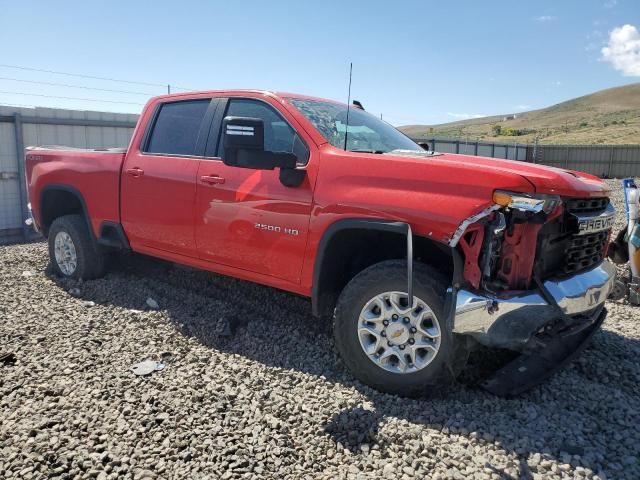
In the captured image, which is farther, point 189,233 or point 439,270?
point 189,233

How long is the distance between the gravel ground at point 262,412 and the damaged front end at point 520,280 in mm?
399

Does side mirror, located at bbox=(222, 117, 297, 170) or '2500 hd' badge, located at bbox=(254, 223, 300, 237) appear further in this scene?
'2500 hd' badge, located at bbox=(254, 223, 300, 237)

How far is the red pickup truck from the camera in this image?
302 centimetres

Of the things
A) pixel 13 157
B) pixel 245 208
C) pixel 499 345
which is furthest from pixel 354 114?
→ pixel 13 157

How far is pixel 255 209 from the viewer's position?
389 centimetres

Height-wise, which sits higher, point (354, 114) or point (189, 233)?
point (354, 114)

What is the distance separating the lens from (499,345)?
3033 mm

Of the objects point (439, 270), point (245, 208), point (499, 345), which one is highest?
point (245, 208)

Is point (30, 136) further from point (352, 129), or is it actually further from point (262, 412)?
point (262, 412)

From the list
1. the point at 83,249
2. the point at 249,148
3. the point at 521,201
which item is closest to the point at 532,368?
the point at 521,201

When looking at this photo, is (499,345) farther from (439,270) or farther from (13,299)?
(13,299)

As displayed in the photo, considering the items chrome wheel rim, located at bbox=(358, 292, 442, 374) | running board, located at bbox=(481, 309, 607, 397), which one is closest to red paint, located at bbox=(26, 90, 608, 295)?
chrome wheel rim, located at bbox=(358, 292, 442, 374)

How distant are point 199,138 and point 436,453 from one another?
123 inches

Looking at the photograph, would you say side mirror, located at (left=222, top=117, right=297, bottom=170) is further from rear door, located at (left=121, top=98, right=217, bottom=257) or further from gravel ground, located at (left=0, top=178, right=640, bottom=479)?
gravel ground, located at (left=0, top=178, right=640, bottom=479)
